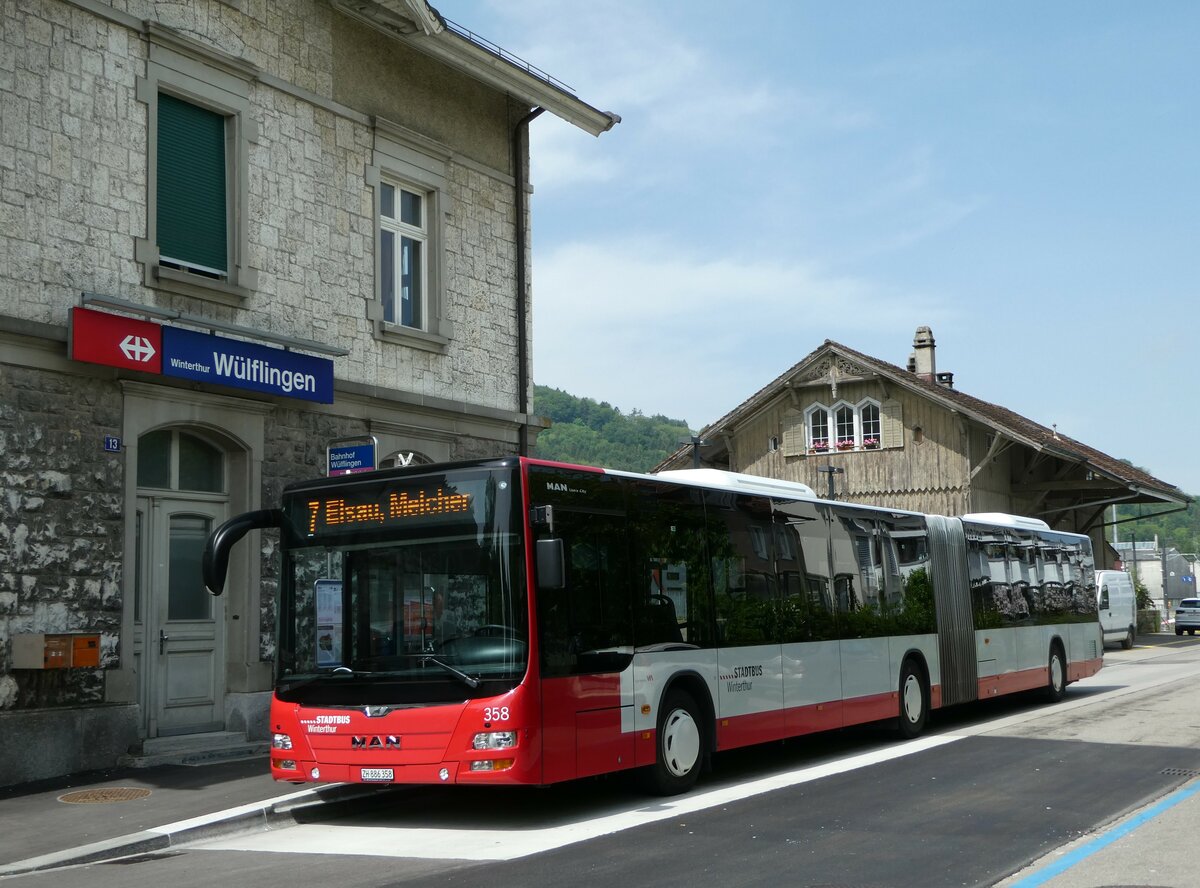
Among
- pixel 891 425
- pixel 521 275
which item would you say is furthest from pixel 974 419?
pixel 521 275

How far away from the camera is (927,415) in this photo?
126 ft

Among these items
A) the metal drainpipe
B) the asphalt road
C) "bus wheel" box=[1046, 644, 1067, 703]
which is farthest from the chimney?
the asphalt road

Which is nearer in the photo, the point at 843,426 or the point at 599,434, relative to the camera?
the point at 843,426

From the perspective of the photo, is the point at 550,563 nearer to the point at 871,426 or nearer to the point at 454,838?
the point at 454,838

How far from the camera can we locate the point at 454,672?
369 inches

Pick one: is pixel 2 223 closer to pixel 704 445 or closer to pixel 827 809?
pixel 827 809

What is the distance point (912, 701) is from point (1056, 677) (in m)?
5.64

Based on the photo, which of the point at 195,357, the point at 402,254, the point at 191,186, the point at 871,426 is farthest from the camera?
the point at 871,426

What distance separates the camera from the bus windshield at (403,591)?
9375mm

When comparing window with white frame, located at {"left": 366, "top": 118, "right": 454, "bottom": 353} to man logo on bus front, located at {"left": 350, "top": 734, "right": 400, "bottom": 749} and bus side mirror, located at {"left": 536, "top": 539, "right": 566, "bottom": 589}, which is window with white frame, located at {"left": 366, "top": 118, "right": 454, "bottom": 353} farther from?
bus side mirror, located at {"left": 536, "top": 539, "right": 566, "bottom": 589}

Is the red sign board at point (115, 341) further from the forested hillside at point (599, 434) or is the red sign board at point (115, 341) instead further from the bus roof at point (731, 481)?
the forested hillside at point (599, 434)

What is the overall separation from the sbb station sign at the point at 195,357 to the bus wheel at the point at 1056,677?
1157cm

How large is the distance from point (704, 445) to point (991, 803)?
108 ft

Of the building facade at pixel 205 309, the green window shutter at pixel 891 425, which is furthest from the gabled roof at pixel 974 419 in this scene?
the building facade at pixel 205 309
